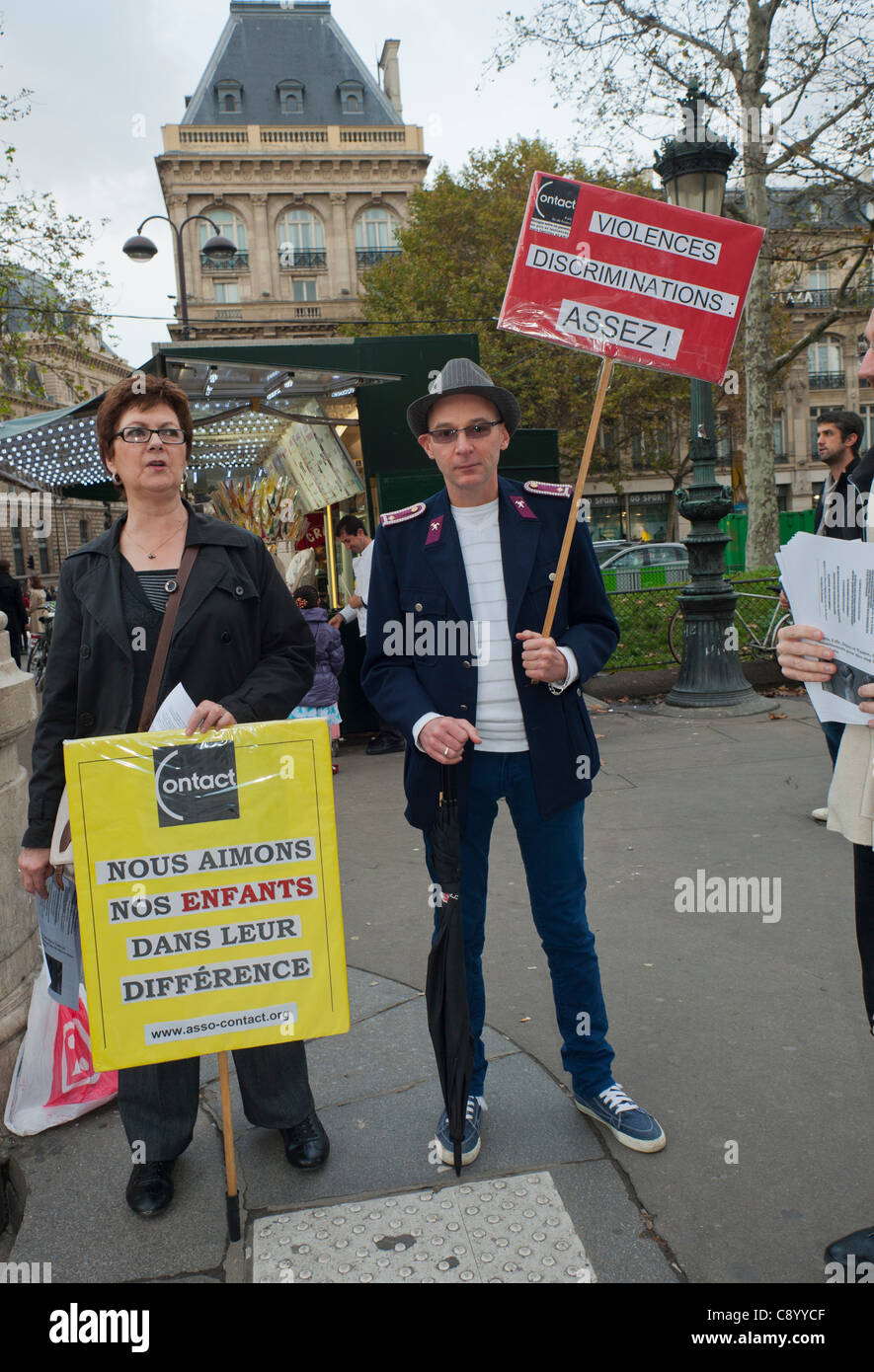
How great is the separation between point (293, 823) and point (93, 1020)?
0.64 metres

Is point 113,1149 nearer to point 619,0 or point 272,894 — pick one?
point 272,894

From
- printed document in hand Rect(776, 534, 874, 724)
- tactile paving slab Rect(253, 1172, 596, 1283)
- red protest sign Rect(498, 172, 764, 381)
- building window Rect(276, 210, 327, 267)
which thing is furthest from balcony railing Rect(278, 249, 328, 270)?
tactile paving slab Rect(253, 1172, 596, 1283)

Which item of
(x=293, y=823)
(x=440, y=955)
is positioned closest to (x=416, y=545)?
(x=293, y=823)

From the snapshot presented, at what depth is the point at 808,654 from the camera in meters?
2.17

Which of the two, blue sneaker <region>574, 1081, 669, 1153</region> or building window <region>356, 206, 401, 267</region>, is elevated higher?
building window <region>356, 206, 401, 267</region>

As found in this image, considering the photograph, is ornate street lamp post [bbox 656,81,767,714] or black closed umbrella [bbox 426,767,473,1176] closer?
black closed umbrella [bbox 426,767,473,1176]

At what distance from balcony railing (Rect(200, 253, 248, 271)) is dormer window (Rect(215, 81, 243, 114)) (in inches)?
344

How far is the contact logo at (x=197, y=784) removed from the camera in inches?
88.8

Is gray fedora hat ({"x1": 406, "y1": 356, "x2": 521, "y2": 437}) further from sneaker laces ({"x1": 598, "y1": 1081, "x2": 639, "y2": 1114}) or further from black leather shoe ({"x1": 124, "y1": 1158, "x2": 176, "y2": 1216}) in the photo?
black leather shoe ({"x1": 124, "y1": 1158, "x2": 176, "y2": 1216})

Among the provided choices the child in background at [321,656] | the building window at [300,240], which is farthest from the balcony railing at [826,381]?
the child in background at [321,656]

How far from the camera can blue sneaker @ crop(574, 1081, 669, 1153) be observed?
2773 millimetres

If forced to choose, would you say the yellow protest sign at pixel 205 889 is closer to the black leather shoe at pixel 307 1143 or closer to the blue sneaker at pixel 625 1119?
the black leather shoe at pixel 307 1143

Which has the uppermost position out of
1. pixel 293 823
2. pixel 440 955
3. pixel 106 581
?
pixel 106 581
